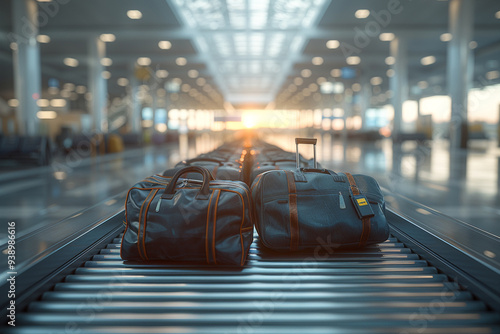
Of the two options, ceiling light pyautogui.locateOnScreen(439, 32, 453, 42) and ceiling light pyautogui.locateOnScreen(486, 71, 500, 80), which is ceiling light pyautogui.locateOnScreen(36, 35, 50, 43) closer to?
ceiling light pyautogui.locateOnScreen(439, 32, 453, 42)

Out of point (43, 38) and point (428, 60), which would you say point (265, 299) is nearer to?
point (43, 38)

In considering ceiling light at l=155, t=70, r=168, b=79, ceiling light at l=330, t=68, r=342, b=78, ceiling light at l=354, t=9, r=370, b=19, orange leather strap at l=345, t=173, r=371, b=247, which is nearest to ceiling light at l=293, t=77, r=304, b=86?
ceiling light at l=330, t=68, r=342, b=78

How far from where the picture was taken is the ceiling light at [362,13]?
52.7ft

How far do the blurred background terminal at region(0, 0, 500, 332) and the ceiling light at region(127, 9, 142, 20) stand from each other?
0.09m

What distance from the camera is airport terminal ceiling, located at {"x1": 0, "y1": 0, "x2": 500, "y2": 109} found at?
51.8 ft

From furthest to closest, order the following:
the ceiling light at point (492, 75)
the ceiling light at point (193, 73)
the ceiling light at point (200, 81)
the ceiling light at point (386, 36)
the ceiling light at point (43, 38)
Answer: the ceiling light at point (200, 81)
the ceiling light at point (492, 75)
the ceiling light at point (193, 73)
the ceiling light at point (386, 36)
the ceiling light at point (43, 38)

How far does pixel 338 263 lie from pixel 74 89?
41157 mm

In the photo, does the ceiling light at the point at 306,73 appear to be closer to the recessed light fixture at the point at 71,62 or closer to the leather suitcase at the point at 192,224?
the recessed light fixture at the point at 71,62

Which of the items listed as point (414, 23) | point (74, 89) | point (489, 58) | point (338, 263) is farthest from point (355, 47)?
point (74, 89)

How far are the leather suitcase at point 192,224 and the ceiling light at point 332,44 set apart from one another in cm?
1956

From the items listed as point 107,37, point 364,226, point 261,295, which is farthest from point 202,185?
point 107,37

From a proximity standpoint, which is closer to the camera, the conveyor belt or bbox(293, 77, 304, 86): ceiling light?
the conveyor belt

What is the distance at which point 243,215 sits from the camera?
6.69 ft

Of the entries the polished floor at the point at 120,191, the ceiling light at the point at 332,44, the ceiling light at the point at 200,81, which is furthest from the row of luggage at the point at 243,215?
the ceiling light at the point at 200,81
